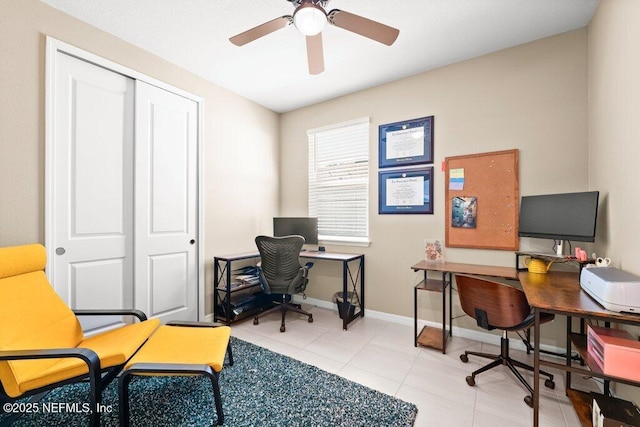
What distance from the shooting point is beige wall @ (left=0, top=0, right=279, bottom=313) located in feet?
6.39

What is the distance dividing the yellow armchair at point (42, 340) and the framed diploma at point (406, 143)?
2841mm

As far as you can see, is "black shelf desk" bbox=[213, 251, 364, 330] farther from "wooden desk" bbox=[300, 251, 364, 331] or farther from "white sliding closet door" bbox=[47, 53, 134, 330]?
"white sliding closet door" bbox=[47, 53, 134, 330]

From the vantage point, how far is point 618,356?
4.44ft

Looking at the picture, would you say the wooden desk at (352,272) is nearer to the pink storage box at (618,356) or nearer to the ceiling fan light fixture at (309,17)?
the pink storage box at (618,356)

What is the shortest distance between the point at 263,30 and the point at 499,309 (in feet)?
8.48

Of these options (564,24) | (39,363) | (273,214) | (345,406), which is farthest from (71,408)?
(564,24)

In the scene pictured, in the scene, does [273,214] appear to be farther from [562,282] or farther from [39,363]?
[562,282]

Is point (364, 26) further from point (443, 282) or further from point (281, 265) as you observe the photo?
point (281, 265)

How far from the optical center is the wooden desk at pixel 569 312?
134 cm

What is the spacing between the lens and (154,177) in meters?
2.79

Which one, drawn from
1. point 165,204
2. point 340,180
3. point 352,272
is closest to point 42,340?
point 165,204

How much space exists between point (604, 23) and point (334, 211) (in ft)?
9.52

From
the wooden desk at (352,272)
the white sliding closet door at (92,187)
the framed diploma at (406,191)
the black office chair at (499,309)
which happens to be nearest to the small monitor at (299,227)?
the wooden desk at (352,272)

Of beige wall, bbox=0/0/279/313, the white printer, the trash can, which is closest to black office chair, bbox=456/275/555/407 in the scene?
the white printer
